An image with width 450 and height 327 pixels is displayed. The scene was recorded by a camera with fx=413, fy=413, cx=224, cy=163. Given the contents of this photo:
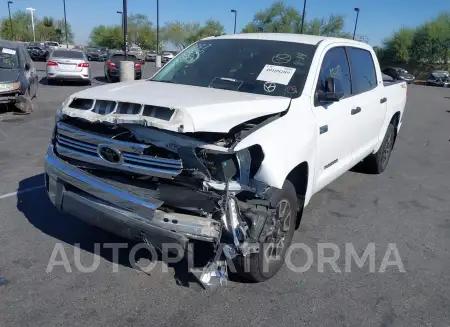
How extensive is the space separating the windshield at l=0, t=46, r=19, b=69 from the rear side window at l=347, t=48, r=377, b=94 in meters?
8.78

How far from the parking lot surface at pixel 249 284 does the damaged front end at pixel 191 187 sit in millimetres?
405

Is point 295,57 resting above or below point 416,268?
above

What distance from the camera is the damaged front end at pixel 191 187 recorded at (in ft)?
9.01

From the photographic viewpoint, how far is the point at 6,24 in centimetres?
8562

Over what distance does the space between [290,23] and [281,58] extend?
63844 mm

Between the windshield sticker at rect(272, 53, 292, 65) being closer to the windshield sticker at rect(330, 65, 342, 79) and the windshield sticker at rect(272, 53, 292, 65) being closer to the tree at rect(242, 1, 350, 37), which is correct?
the windshield sticker at rect(330, 65, 342, 79)

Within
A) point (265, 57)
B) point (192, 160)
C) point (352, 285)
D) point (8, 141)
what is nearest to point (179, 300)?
point (192, 160)

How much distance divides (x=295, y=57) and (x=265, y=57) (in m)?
0.30

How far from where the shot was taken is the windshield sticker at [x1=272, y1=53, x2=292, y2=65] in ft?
13.3

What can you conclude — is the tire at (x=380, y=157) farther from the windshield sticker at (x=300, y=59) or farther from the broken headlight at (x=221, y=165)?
the broken headlight at (x=221, y=165)

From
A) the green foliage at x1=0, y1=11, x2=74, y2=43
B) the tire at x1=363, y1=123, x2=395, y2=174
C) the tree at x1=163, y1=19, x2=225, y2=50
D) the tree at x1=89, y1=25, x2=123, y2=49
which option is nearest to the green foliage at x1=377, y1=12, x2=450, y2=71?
the tree at x1=163, y1=19, x2=225, y2=50

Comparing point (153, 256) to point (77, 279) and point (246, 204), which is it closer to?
point (77, 279)

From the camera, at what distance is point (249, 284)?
3283 mm

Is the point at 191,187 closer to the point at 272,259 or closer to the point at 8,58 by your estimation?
the point at 272,259
